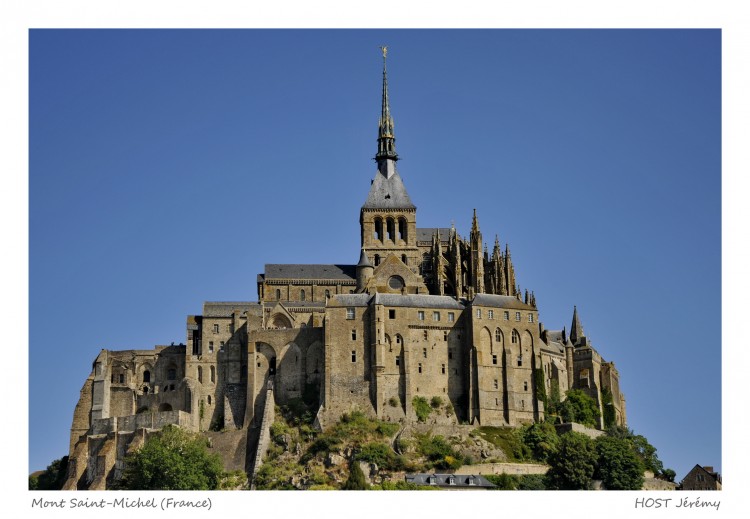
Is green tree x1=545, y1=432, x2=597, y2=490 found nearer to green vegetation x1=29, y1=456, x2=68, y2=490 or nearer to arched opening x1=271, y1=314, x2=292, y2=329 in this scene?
arched opening x1=271, y1=314, x2=292, y2=329

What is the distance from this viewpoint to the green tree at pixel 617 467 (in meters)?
111

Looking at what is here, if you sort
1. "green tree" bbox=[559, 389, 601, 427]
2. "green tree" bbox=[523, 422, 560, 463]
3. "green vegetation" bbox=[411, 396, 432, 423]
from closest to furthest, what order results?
"green tree" bbox=[523, 422, 560, 463]
"green vegetation" bbox=[411, 396, 432, 423]
"green tree" bbox=[559, 389, 601, 427]

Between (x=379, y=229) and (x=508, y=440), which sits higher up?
(x=379, y=229)

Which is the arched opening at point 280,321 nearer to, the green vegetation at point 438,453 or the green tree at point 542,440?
the green vegetation at point 438,453

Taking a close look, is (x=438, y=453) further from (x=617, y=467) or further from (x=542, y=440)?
(x=617, y=467)

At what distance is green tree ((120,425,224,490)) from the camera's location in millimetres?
110125

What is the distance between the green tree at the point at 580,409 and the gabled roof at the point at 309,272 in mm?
22662

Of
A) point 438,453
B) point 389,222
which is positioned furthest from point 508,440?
point 389,222

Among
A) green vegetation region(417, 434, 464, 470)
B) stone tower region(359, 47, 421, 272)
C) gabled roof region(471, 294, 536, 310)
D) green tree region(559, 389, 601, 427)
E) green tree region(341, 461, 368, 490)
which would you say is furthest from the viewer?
stone tower region(359, 47, 421, 272)

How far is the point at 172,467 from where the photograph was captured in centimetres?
11044

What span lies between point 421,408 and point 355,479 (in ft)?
38.3

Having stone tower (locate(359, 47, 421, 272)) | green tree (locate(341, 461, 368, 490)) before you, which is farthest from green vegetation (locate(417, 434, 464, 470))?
stone tower (locate(359, 47, 421, 272))

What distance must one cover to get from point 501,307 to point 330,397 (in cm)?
1610

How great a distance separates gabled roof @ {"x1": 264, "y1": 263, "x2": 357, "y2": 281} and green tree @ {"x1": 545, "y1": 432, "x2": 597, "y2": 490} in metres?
30.7
